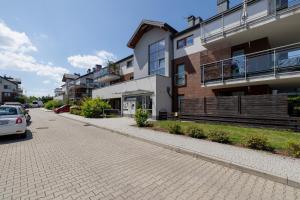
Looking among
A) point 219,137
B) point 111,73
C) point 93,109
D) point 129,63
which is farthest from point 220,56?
point 111,73

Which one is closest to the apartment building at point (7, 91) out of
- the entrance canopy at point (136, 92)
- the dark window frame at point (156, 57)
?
the entrance canopy at point (136, 92)

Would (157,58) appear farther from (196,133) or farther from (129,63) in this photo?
(196,133)

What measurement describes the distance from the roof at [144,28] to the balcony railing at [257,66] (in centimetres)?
715

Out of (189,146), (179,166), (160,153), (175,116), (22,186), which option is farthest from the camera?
(175,116)

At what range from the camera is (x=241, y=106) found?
12.2 meters

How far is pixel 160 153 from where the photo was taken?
6949mm

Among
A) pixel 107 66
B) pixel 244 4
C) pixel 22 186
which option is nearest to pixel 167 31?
pixel 244 4

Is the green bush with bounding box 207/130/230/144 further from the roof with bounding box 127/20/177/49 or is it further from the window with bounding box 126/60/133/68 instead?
the window with bounding box 126/60/133/68

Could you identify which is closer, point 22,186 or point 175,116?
point 22,186

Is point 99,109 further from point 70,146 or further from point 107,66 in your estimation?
point 70,146

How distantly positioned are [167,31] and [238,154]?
16673 mm

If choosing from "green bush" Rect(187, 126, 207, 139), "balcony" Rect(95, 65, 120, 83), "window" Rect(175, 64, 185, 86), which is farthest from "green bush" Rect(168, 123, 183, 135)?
"balcony" Rect(95, 65, 120, 83)

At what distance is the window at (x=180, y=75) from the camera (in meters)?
18.7

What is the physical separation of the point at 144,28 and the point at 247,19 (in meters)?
12.8
